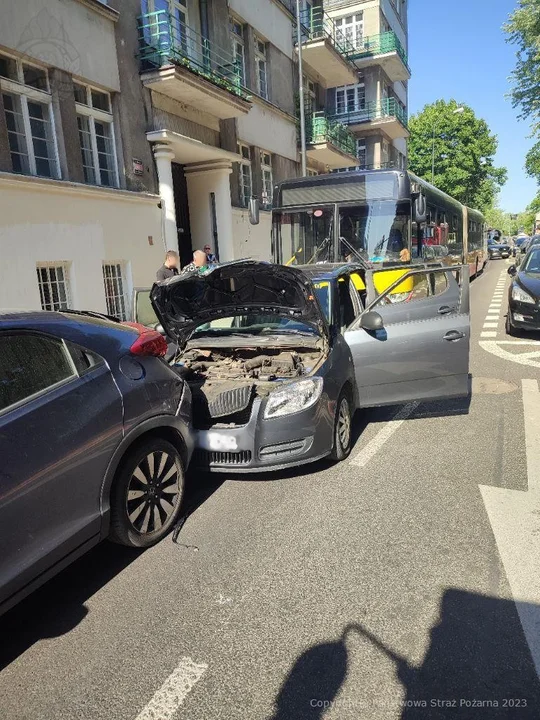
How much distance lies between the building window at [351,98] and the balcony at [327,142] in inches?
290

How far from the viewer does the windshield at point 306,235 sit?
9.46 meters

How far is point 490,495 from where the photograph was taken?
3.75 meters

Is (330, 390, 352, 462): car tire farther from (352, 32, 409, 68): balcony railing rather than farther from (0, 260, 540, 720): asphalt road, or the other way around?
(352, 32, 409, 68): balcony railing

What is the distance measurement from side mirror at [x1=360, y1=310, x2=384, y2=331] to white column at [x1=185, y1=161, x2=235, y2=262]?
1133 centimetres

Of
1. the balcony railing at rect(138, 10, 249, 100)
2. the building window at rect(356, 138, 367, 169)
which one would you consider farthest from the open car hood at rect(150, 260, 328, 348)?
the building window at rect(356, 138, 367, 169)

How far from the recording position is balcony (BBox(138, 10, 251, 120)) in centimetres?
1162

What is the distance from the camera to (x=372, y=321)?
471 centimetres

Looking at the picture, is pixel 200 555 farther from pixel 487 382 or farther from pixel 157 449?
pixel 487 382

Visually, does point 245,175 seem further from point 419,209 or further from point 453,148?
point 453,148

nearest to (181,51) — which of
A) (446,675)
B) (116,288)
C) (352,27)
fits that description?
(116,288)

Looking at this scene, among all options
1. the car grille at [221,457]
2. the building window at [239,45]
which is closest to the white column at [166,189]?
the building window at [239,45]

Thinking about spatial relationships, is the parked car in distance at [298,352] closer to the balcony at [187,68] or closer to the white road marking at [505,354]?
the white road marking at [505,354]

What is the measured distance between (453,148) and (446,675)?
51.2 metres

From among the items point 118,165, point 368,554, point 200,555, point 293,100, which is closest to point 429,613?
point 368,554
